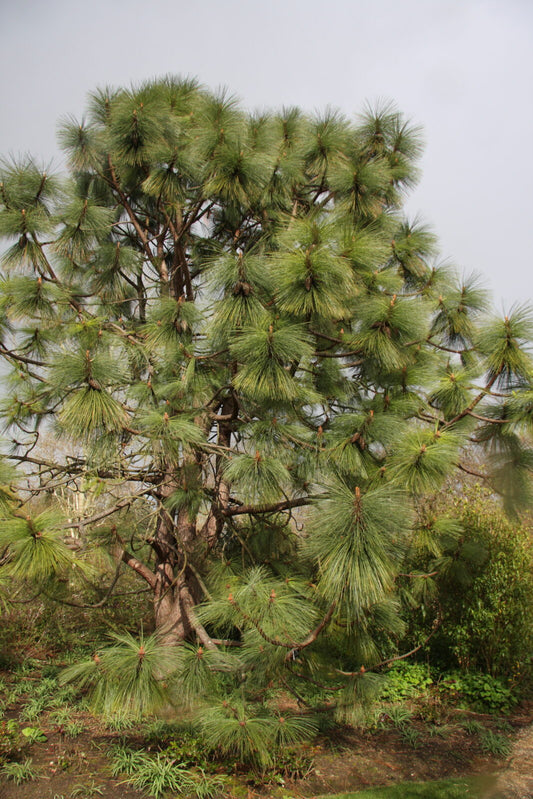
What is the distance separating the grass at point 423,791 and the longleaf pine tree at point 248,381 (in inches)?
18.1

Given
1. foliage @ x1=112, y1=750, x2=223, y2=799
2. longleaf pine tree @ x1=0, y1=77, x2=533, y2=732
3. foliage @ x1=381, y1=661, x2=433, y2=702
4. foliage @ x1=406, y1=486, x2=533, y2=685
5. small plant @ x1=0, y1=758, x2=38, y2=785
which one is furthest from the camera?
foliage @ x1=381, y1=661, x2=433, y2=702

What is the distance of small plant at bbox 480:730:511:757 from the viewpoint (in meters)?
3.37

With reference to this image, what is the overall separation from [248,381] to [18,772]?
2.25 meters

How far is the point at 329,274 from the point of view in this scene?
8.18 feet

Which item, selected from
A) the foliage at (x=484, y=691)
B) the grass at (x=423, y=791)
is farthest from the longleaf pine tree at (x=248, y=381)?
the foliage at (x=484, y=691)

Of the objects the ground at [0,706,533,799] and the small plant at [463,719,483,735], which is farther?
the small plant at [463,719,483,735]

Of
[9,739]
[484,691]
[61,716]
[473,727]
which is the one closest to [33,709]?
[61,716]

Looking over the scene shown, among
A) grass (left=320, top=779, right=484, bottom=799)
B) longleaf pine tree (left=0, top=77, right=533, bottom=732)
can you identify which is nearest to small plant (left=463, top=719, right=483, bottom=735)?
grass (left=320, top=779, right=484, bottom=799)

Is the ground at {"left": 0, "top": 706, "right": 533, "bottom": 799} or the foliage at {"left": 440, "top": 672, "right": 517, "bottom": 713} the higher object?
the foliage at {"left": 440, "top": 672, "right": 517, "bottom": 713}

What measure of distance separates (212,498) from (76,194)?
2.53 meters

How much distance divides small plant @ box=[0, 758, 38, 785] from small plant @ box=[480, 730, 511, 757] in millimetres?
2686

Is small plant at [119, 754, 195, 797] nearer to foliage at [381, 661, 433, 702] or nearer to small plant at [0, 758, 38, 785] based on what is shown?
small plant at [0, 758, 38, 785]

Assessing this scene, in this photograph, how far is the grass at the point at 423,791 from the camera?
2678 mm

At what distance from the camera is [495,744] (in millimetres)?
3430
